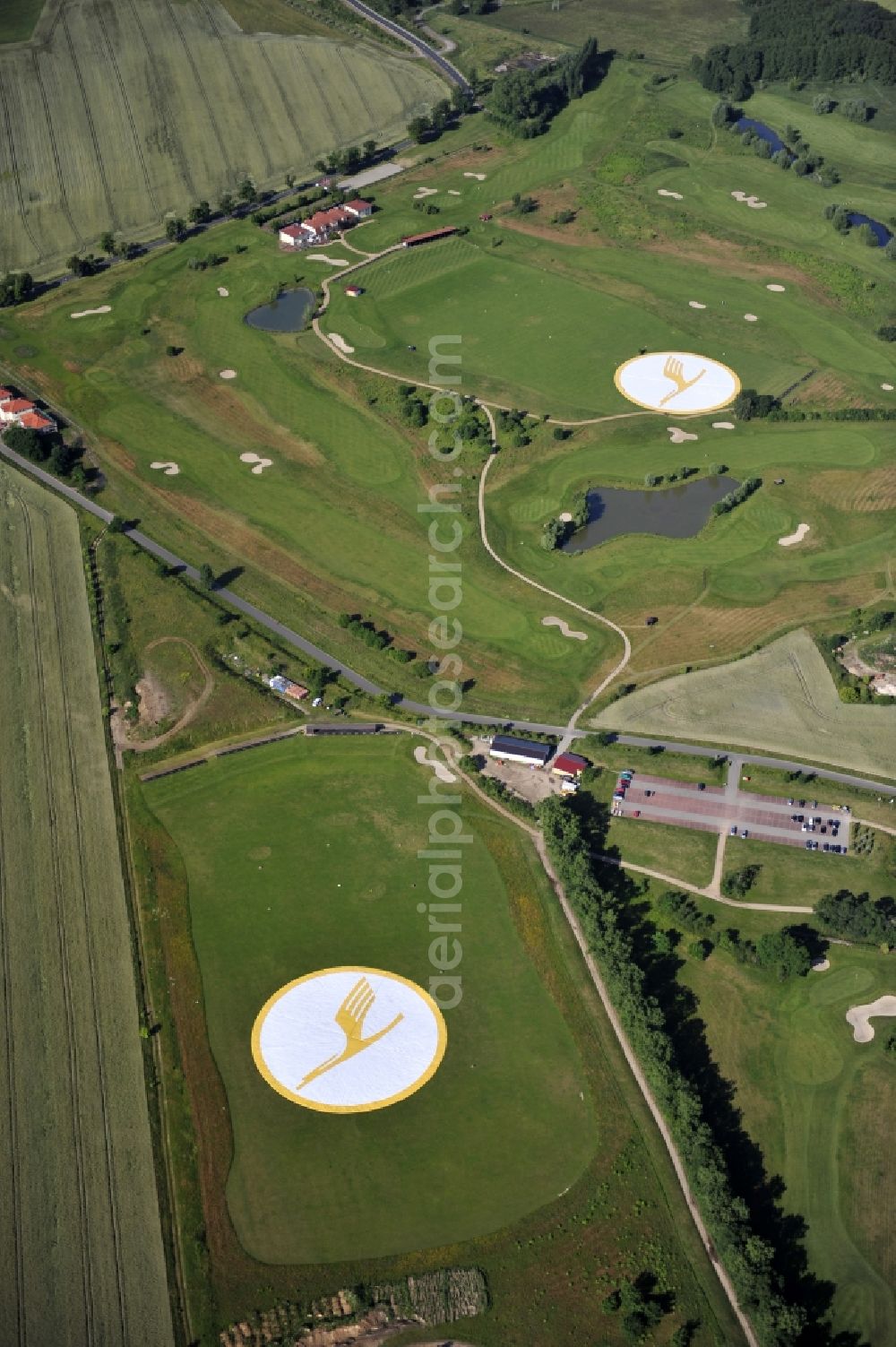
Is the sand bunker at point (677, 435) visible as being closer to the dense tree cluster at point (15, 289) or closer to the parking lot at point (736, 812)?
the parking lot at point (736, 812)

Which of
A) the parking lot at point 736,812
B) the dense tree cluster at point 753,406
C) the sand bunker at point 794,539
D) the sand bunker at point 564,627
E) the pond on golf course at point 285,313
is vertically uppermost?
the pond on golf course at point 285,313

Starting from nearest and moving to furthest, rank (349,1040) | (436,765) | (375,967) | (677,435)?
1. (349,1040)
2. (375,967)
3. (436,765)
4. (677,435)

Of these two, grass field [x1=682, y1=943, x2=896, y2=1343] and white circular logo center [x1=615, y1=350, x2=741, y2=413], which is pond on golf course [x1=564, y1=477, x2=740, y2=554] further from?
grass field [x1=682, y1=943, x2=896, y2=1343]

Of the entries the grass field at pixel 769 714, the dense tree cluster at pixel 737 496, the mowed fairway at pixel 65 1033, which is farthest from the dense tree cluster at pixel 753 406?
the mowed fairway at pixel 65 1033

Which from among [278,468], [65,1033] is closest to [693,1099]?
[65,1033]

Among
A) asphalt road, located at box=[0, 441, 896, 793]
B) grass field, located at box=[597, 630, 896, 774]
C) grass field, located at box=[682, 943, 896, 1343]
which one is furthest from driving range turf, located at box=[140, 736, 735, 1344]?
grass field, located at box=[597, 630, 896, 774]

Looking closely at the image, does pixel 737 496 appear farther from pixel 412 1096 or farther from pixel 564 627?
pixel 412 1096
